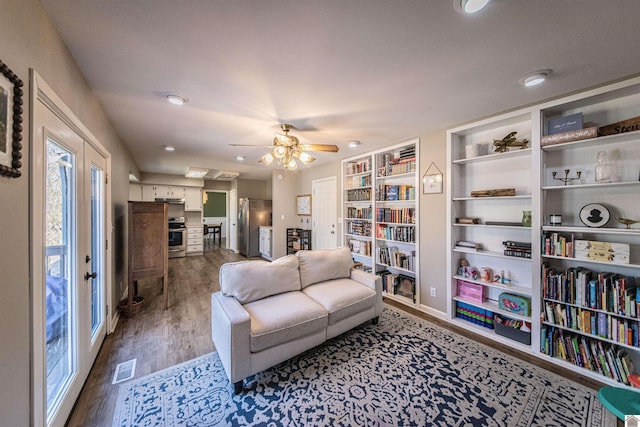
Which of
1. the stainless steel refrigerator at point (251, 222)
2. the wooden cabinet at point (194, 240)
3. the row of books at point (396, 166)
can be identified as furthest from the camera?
the wooden cabinet at point (194, 240)

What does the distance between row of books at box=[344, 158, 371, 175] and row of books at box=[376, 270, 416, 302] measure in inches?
73.0

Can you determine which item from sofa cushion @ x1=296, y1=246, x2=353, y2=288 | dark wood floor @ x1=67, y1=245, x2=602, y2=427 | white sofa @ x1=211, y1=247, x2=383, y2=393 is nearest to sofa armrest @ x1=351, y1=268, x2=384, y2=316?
white sofa @ x1=211, y1=247, x2=383, y2=393

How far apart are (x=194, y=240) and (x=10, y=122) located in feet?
22.0

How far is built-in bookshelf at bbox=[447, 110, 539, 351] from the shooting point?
7.89ft

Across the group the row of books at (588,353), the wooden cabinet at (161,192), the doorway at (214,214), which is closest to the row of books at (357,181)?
the row of books at (588,353)

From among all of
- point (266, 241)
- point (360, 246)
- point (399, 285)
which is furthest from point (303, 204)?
point (399, 285)

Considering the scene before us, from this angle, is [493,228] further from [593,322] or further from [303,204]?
[303,204]

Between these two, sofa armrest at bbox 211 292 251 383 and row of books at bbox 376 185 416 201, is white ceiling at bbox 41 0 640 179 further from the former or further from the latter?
sofa armrest at bbox 211 292 251 383

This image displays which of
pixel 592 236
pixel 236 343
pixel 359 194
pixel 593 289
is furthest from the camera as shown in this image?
pixel 359 194

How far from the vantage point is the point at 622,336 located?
6.07ft

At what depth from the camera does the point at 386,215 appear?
3.79 m

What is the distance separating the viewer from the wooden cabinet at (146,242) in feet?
9.80

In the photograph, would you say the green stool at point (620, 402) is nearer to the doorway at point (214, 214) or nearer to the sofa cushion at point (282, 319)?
the sofa cushion at point (282, 319)

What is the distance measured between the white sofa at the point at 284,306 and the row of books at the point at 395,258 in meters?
0.95
